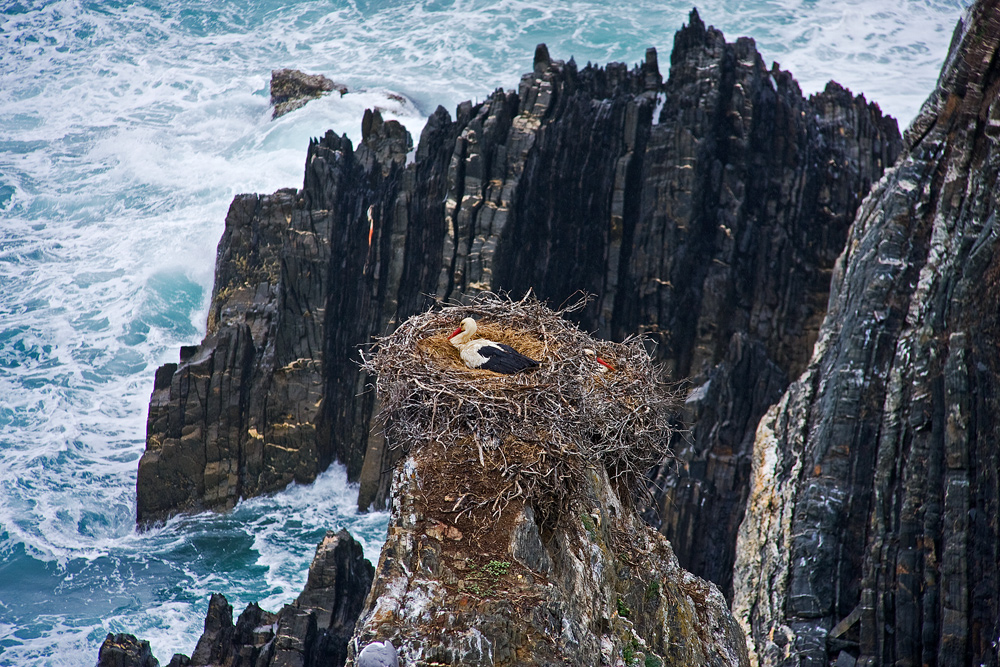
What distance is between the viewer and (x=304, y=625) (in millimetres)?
14828

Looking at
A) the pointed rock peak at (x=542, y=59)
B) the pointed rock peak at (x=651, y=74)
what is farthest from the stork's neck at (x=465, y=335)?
the pointed rock peak at (x=651, y=74)

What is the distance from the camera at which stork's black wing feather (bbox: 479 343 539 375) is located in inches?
352

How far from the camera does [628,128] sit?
23219 mm

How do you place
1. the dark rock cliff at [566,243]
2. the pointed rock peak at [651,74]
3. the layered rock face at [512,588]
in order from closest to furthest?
the layered rock face at [512,588]
the dark rock cliff at [566,243]
the pointed rock peak at [651,74]

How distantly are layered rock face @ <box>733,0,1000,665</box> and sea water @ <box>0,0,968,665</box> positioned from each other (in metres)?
13.1

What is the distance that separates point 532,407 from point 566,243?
1592cm

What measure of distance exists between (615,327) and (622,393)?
14.2 m

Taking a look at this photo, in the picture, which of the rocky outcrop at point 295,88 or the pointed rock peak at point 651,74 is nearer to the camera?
the pointed rock peak at point 651,74

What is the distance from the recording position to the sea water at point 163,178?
21.8 metres

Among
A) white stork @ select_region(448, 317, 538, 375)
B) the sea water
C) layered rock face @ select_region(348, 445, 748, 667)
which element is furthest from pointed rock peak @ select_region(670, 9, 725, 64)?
layered rock face @ select_region(348, 445, 748, 667)

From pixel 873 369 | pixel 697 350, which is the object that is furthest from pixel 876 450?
pixel 697 350

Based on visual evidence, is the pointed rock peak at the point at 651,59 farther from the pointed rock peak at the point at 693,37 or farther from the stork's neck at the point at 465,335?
the stork's neck at the point at 465,335

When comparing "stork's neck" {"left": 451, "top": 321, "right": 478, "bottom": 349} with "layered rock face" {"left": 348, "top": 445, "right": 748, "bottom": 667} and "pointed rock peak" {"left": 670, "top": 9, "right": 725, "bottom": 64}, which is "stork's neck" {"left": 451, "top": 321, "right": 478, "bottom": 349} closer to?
"layered rock face" {"left": 348, "top": 445, "right": 748, "bottom": 667}

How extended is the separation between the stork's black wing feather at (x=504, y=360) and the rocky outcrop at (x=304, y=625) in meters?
8.38
